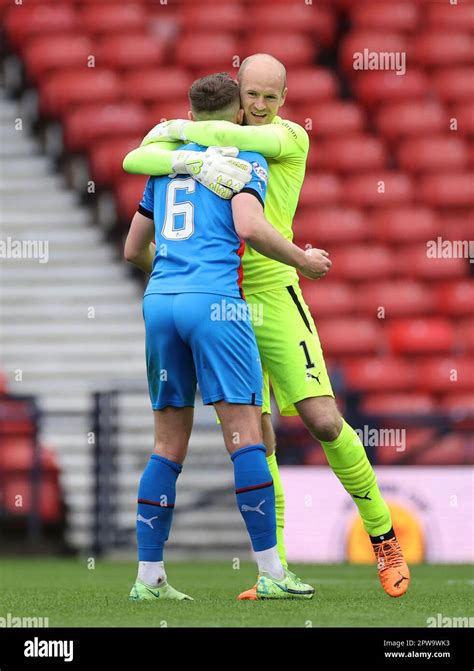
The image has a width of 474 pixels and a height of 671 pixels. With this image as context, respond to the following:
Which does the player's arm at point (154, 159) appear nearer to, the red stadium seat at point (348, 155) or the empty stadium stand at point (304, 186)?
the empty stadium stand at point (304, 186)

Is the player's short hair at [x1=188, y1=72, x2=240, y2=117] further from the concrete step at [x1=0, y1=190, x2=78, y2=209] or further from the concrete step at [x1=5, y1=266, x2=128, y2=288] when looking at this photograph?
the concrete step at [x1=0, y1=190, x2=78, y2=209]

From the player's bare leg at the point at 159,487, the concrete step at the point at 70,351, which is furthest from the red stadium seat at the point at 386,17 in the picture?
the player's bare leg at the point at 159,487

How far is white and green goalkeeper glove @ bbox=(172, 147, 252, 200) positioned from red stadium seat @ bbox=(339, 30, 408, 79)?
7188mm

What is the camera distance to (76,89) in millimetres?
10898

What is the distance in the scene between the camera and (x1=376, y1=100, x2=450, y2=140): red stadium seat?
1099cm

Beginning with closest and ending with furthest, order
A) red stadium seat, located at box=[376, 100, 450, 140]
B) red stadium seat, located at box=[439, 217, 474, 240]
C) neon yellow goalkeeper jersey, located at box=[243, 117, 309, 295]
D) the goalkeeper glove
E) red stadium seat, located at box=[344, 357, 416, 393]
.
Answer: the goalkeeper glove
neon yellow goalkeeper jersey, located at box=[243, 117, 309, 295]
red stadium seat, located at box=[344, 357, 416, 393]
red stadium seat, located at box=[439, 217, 474, 240]
red stadium seat, located at box=[376, 100, 450, 140]

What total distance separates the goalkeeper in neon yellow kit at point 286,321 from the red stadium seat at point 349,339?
4927 millimetres

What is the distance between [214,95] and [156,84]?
6.68 meters

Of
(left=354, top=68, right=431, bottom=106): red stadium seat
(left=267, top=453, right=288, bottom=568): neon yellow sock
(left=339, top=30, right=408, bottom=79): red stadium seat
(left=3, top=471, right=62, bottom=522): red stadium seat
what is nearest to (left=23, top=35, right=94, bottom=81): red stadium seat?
(left=339, top=30, right=408, bottom=79): red stadium seat

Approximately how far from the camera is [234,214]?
428cm

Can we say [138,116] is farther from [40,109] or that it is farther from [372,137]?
[372,137]

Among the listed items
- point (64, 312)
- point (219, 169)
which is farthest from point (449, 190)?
point (219, 169)

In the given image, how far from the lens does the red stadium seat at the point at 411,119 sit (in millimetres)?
10992
